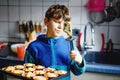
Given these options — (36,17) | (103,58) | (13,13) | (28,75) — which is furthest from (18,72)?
(13,13)

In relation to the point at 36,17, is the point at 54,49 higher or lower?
lower

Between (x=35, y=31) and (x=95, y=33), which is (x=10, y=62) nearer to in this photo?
(x=35, y=31)

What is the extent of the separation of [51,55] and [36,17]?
1.10 metres

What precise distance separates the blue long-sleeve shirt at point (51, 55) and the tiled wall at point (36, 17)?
88 cm

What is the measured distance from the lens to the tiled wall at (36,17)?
2.09m

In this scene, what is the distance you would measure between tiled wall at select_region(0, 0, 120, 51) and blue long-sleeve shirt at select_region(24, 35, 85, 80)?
2.88 feet

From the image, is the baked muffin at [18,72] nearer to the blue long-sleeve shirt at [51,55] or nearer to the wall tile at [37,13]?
the blue long-sleeve shirt at [51,55]

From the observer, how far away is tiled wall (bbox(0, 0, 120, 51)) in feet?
6.84

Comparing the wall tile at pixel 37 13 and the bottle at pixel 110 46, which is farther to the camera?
the wall tile at pixel 37 13

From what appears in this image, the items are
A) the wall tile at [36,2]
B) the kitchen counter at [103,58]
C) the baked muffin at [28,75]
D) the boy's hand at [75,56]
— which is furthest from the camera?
the wall tile at [36,2]

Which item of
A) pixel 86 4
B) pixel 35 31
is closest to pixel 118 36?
pixel 86 4

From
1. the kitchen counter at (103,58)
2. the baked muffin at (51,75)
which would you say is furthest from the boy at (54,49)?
the kitchen counter at (103,58)

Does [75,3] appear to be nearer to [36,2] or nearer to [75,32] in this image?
[75,32]

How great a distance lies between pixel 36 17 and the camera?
228 centimetres
